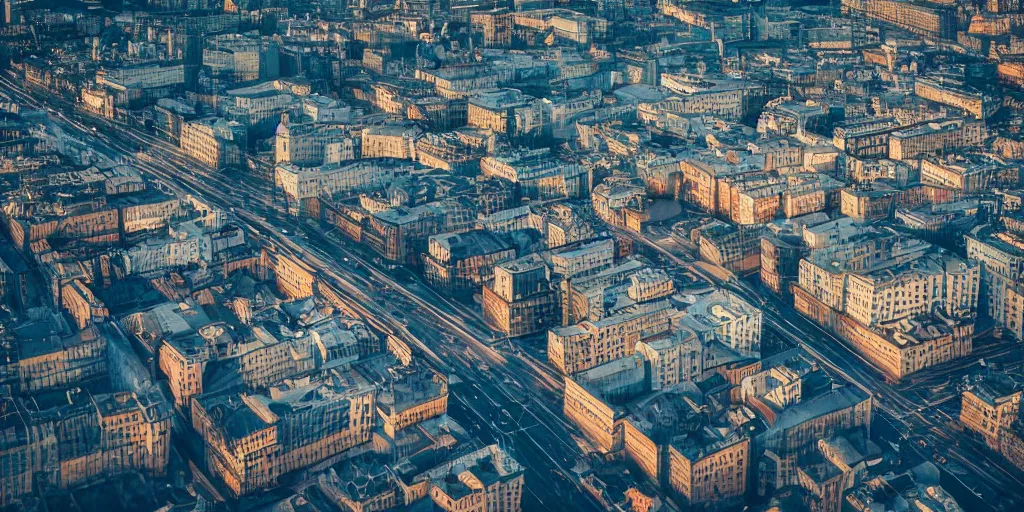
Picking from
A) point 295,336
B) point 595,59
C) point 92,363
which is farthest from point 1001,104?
point 92,363

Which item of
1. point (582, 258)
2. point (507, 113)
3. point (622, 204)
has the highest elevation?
point (507, 113)

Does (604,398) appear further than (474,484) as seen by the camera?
Yes

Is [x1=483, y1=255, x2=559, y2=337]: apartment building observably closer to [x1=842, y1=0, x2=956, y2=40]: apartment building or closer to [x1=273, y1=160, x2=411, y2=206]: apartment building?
[x1=273, y1=160, x2=411, y2=206]: apartment building

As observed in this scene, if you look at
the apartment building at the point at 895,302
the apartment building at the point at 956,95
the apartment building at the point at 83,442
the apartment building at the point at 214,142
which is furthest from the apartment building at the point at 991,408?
the apartment building at the point at 214,142

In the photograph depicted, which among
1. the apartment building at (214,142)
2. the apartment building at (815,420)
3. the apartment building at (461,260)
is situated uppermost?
the apartment building at (214,142)

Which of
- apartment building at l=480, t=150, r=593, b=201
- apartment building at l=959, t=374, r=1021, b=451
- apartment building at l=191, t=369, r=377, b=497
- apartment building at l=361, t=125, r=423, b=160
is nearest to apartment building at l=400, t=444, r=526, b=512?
apartment building at l=191, t=369, r=377, b=497

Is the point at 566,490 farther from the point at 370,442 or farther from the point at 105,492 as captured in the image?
the point at 105,492

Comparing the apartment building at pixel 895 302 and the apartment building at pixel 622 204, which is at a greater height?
the apartment building at pixel 622 204

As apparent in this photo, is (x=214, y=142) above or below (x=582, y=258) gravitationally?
above

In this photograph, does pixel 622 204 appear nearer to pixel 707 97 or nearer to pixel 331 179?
pixel 331 179

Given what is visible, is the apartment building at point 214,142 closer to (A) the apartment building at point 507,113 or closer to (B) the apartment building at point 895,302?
(A) the apartment building at point 507,113

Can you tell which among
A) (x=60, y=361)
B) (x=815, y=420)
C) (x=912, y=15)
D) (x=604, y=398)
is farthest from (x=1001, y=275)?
(x=912, y=15)
